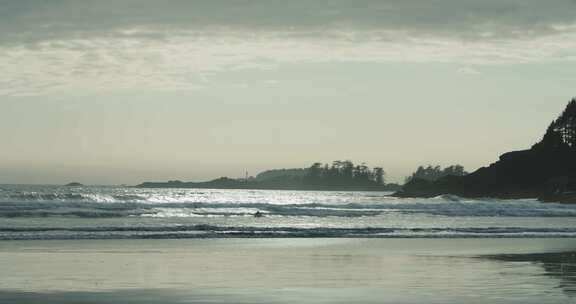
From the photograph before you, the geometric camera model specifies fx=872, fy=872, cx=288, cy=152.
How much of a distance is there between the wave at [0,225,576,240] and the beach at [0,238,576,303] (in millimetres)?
2427

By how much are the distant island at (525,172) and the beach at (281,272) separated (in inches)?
3681

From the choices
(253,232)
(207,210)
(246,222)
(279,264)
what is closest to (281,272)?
(279,264)

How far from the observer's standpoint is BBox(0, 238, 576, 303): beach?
14.8m

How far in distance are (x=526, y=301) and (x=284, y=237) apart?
18.3 metres

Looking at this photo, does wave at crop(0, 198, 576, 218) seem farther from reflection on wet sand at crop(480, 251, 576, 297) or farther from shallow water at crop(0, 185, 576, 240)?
reflection on wet sand at crop(480, 251, 576, 297)

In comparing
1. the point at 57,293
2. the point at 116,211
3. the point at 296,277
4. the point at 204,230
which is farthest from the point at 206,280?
the point at 116,211

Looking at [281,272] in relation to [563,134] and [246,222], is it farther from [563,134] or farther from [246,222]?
[563,134]

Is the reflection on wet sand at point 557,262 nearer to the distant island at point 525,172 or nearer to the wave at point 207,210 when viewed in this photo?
the wave at point 207,210

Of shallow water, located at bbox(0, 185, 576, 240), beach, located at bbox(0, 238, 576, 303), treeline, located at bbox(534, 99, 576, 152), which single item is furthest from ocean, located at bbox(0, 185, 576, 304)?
treeline, located at bbox(534, 99, 576, 152)

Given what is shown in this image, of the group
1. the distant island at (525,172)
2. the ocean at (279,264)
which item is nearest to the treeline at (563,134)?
the distant island at (525,172)

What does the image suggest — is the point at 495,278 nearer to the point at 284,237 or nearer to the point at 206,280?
the point at 206,280

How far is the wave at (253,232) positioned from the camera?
3083 centimetres

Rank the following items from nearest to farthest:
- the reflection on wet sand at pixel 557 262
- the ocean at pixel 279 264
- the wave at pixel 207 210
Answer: the ocean at pixel 279 264
the reflection on wet sand at pixel 557 262
the wave at pixel 207 210

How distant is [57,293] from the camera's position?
15.0 meters
